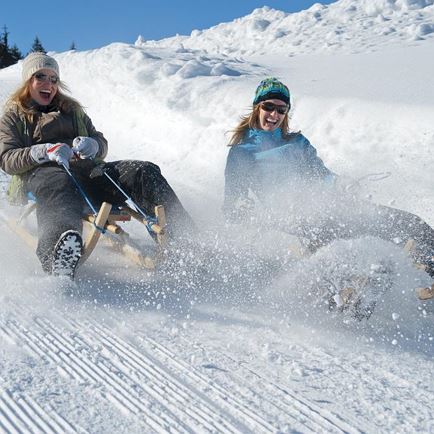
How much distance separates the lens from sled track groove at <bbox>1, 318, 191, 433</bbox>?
1.62 meters

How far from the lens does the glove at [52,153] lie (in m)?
2.91

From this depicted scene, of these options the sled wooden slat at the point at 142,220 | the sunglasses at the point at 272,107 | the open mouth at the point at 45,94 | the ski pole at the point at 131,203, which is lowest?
the sled wooden slat at the point at 142,220

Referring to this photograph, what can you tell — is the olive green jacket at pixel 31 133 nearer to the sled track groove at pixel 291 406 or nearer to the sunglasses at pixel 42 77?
the sunglasses at pixel 42 77

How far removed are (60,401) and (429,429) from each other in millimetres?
1115

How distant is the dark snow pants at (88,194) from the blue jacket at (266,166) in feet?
1.23

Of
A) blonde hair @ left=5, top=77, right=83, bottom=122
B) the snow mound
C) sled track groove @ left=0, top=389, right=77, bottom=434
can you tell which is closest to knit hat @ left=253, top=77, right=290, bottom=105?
blonde hair @ left=5, top=77, right=83, bottom=122

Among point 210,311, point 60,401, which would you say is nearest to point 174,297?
point 210,311

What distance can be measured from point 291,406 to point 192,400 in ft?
1.02

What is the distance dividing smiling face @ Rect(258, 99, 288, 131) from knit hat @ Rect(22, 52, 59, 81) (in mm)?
1310

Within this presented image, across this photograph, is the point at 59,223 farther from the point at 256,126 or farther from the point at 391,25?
the point at 391,25

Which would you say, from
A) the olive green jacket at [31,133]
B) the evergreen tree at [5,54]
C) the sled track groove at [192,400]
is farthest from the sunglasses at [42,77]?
the evergreen tree at [5,54]

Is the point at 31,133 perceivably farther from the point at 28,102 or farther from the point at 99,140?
the point at 99,140

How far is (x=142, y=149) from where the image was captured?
660cm

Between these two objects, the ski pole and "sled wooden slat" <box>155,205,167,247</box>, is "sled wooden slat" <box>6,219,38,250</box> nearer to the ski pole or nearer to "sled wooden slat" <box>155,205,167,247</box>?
the ski pole
